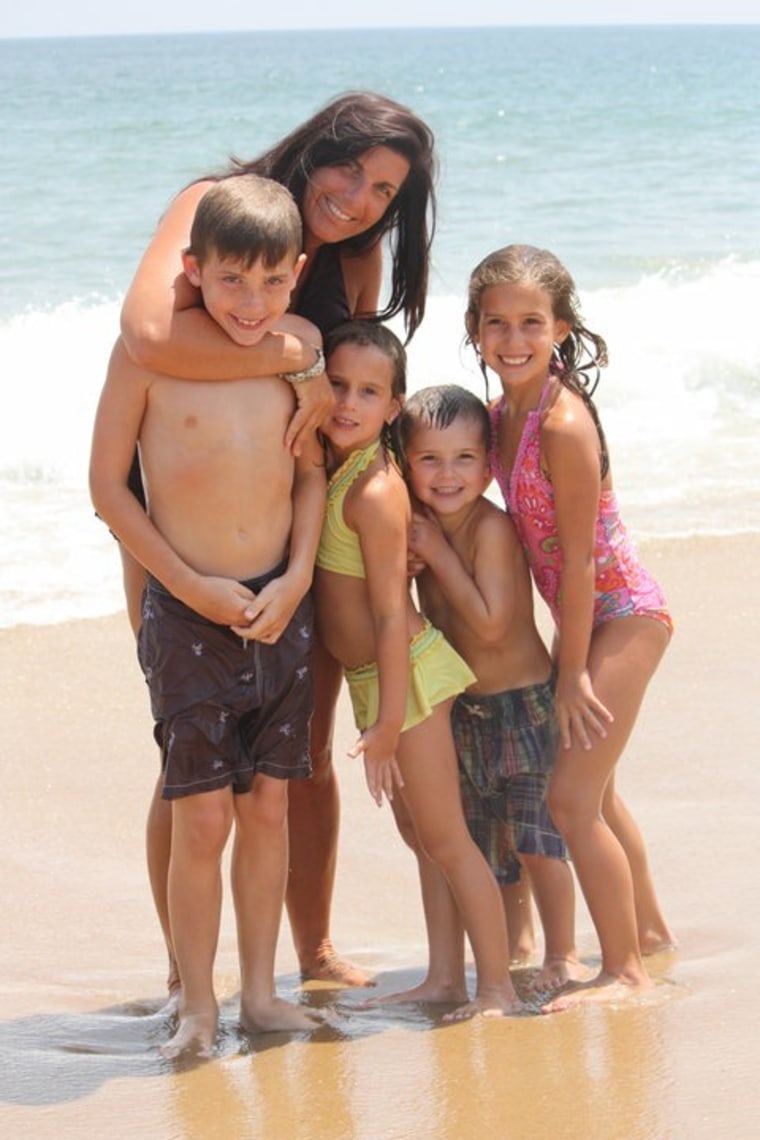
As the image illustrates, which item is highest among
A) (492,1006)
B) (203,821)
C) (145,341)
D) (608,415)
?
(608,415)

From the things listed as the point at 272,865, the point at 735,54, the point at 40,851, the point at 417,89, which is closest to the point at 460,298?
the point at 40,851

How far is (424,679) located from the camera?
339 cm

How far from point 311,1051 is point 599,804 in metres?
0.75

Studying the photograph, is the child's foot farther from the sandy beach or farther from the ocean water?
the ocean water

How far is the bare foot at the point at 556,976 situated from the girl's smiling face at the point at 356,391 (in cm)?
113

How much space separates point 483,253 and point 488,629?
11.3m

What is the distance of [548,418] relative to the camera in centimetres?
334

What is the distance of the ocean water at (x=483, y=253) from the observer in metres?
7.18

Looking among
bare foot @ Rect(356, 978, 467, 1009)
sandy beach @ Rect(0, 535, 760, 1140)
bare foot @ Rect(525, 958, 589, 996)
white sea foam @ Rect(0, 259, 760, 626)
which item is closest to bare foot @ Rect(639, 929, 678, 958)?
sandy beach @ Rect(0, 535, 760, 1140)

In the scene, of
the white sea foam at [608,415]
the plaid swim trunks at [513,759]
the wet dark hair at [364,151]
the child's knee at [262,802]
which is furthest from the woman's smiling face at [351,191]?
the white sea foam at [608,415]

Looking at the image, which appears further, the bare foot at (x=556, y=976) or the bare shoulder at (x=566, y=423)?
the bare foot at (x=556, y=976)

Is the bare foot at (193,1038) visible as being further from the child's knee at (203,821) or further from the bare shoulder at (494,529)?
the bare shoulder at (494,529)

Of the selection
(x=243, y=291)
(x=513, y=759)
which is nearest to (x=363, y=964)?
(x=513, y=759)

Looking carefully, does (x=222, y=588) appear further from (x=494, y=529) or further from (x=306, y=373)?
(x=494, y=529)
